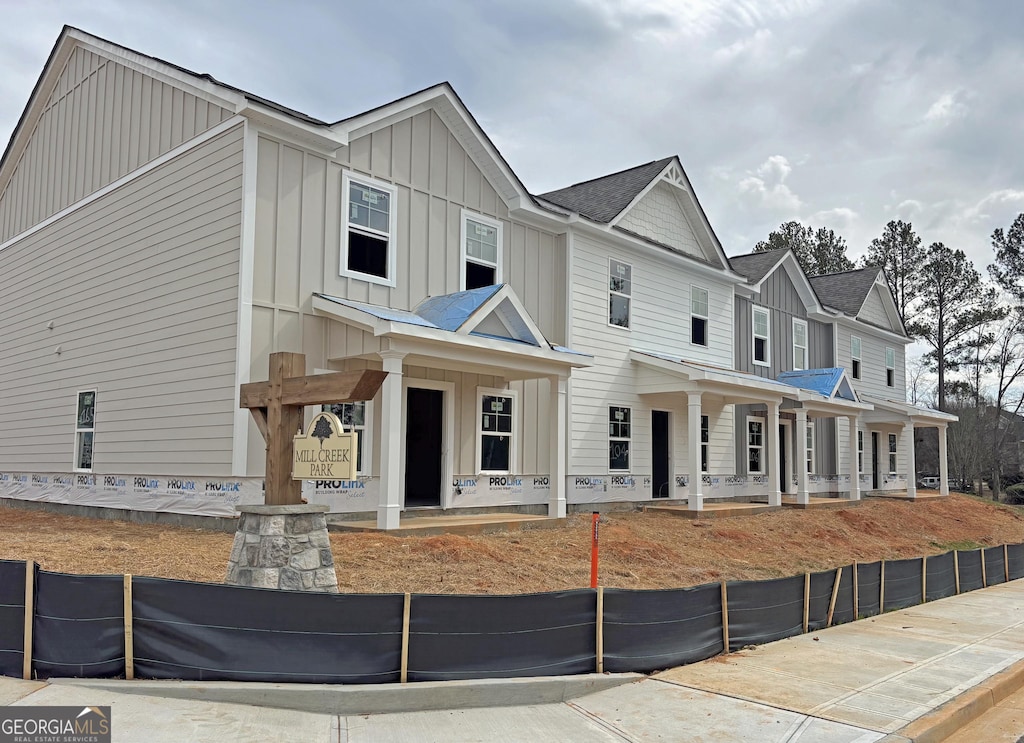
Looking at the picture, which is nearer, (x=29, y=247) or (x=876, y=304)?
(x=29, y=247)

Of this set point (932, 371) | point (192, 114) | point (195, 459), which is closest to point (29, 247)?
point (192, 114)

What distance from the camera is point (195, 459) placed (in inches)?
498

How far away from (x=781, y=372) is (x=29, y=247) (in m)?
20.0

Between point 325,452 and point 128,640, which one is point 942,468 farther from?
point 128,640

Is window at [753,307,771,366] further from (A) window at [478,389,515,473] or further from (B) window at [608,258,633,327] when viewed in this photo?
(A) window at [478,389,515,473]

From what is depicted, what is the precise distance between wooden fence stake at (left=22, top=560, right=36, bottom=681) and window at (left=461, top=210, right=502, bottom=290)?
402 inches

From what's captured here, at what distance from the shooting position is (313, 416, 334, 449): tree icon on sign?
7348 mm

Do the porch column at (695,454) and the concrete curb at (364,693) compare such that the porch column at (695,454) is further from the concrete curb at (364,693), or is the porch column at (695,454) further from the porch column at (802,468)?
the concrete curb at (364,693)

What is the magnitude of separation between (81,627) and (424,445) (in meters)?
9.01

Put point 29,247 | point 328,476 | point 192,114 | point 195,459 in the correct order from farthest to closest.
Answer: point 29,247 → point 192,114 → point 195,459 → point 328,476

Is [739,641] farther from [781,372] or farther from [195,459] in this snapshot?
[781,372]

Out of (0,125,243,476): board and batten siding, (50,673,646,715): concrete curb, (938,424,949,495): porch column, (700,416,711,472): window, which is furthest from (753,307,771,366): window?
(50,673,646,715): concrete curb

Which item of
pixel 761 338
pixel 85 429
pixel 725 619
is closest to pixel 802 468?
pixel 761 338

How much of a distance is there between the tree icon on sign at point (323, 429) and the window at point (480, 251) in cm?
834
